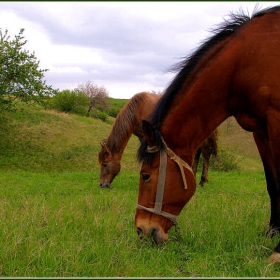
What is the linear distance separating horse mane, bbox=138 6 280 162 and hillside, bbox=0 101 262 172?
40.7 feet

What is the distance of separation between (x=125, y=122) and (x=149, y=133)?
6.00 metres

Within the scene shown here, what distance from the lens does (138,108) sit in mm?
9344

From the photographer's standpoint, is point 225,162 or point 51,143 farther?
point 51,143

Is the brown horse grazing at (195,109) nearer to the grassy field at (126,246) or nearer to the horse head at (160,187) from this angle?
the horse head at (160,187)

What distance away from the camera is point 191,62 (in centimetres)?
341

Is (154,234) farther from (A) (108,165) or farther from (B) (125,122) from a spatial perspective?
(A) (108,165)

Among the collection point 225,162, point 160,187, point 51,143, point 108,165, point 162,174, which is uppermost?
point 162,174

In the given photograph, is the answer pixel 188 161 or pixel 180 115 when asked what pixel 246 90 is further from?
pixel 188 161

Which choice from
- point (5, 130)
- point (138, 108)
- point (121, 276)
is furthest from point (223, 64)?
point (5, 130)

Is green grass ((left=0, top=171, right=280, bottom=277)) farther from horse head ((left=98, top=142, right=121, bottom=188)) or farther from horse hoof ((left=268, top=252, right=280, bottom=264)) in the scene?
horse head ((left=98, top=142, right=121, bottom=188))

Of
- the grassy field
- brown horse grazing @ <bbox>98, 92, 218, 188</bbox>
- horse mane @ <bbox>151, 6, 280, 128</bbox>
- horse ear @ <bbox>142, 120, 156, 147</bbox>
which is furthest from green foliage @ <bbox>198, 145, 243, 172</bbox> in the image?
horse ear @ <bbox>142, 120, 156, 147</bbox>

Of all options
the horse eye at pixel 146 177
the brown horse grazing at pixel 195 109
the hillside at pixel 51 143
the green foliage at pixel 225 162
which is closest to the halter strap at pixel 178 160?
the brown horse grazing at pixel 195 109

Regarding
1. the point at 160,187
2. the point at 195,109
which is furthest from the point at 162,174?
the point at 195,109

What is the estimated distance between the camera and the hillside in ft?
58.4
